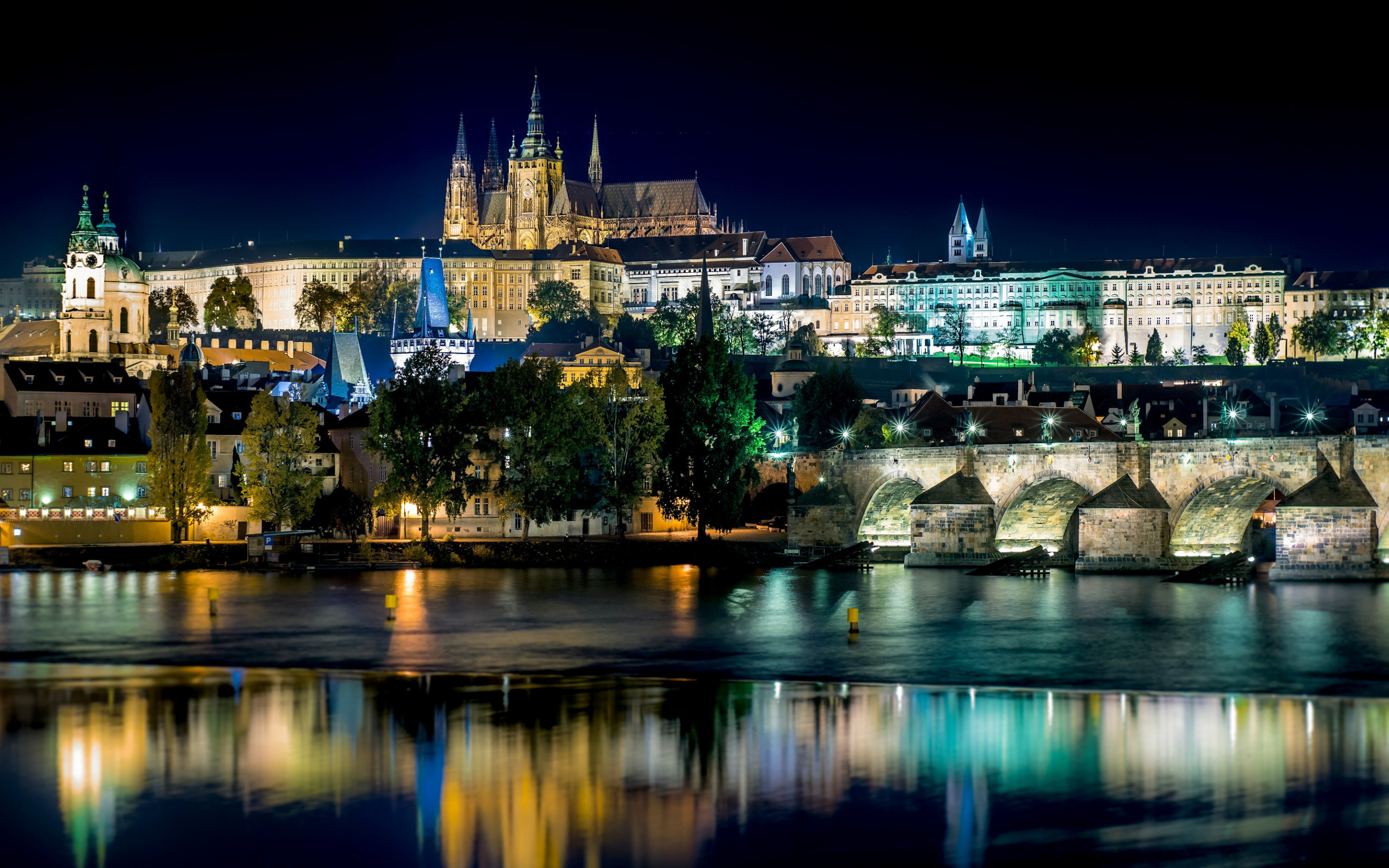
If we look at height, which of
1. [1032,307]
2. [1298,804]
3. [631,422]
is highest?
[1032,307]

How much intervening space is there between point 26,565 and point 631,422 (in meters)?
19.2

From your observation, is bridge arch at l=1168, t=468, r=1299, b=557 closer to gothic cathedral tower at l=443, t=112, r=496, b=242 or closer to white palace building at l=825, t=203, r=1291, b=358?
white palace building at l=825, t=203, r=1291, b=358

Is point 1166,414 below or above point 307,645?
above

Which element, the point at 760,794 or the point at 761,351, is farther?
the point at 761,351

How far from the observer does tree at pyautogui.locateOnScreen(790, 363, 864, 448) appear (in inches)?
3132

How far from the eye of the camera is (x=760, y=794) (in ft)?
80.0

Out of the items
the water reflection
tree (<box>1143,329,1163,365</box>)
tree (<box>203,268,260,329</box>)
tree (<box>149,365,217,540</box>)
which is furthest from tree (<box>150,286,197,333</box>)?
the water reflection

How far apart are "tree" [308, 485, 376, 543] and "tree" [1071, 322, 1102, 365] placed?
3946 inches

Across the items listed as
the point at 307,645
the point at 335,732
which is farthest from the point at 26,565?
the point at 335,732

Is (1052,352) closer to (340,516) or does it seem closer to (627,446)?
(627,446)

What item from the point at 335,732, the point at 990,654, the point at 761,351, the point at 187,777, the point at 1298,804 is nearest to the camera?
the point at 1298,804

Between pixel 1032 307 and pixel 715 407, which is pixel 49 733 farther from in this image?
pixel 1032 307

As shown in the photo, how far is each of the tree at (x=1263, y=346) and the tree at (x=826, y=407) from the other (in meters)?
73.3

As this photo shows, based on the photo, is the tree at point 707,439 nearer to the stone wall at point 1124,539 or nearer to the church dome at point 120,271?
the stone wall at point 1124,539
